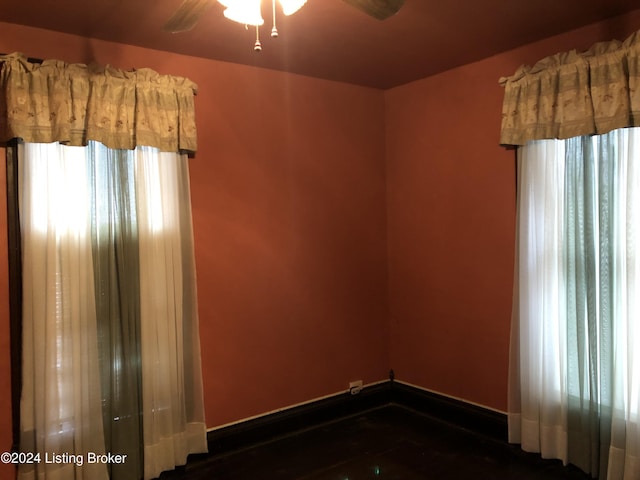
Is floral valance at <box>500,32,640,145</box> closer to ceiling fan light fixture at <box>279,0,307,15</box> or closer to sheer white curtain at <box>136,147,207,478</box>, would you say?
ceiling fan light fixture at <box>279,0,307,15</box>

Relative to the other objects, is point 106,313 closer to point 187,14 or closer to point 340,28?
point 187,14

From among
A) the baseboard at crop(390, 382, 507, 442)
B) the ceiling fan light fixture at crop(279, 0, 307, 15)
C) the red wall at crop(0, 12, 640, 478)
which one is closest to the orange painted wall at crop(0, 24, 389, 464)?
the red wall at crop(0, 12, 640, 478)

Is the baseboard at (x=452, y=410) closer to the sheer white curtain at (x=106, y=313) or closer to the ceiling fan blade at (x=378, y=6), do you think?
the sheer white curtain at (x=106, y=313)

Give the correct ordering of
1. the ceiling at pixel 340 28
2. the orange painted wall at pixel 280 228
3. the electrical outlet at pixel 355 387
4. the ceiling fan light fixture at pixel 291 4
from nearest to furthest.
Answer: the ceiling fan light fixture at pixel 291 4 → the ceiling at pixel 340 28 → the orange painted wall at pixel 280 228 → the electrical outlet at pixel 355 387

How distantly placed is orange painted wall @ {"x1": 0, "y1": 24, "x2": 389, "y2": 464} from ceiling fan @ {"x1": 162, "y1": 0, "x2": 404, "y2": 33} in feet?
3.61

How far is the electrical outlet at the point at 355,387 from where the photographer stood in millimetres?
3809

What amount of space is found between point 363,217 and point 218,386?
1586 millimetres

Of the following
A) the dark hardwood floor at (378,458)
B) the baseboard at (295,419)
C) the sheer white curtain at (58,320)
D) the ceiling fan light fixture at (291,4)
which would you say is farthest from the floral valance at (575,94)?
the sheer white curtain at (58,320)

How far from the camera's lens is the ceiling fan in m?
1.71

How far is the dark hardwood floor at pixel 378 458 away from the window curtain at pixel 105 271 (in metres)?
0.28

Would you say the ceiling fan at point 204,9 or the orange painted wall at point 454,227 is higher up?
the ceiling fan at point 204,9

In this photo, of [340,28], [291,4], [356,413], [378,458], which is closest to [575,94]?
[340,28]

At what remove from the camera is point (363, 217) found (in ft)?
12.8

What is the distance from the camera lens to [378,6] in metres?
1.72
